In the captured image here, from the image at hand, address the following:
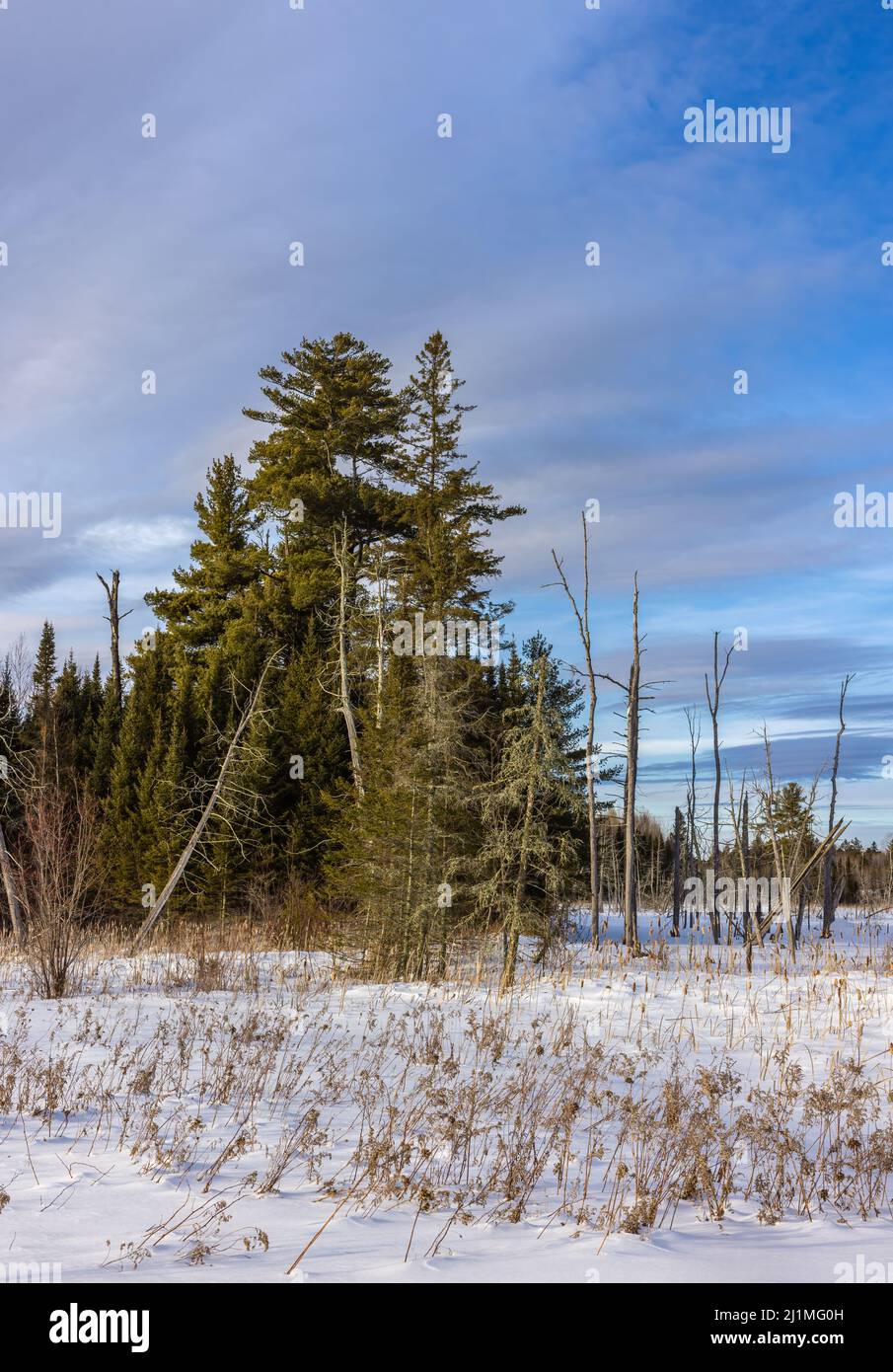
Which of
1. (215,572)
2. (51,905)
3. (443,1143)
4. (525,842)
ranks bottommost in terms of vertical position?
(443,1143)

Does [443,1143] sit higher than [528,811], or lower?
lower

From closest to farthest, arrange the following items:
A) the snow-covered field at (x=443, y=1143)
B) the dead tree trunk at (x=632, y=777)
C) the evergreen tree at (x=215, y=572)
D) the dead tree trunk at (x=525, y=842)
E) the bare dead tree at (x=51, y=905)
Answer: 1. the snow-covered field at (x=443, y=1143)
2. the bare dead tree at (x=51, y=905)
3. the dead tree trunk at (x=525, y=842)
4. the dead tree trunk at (x=632, y=777)
5. the evergreen tree at (x=215, y=572)

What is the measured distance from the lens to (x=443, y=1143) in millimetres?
6500

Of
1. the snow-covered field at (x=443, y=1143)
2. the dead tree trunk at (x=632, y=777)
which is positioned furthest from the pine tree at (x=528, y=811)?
the dead tree trunk at (x=632, y=777)

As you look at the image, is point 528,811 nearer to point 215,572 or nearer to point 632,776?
point 632,776

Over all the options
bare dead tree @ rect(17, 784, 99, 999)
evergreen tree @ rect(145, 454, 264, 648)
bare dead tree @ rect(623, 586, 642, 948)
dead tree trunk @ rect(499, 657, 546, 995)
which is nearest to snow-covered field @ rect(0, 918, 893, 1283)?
bare dead tree @ rect(17, 784, 99, 999)

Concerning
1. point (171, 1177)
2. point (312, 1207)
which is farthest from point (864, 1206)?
point (171, 1177)

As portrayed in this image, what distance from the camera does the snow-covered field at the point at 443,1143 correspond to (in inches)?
192

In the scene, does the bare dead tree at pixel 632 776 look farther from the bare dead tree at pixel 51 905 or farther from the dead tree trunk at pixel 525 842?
the bare dead tree at pixel 51 905

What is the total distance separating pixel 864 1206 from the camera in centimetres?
591

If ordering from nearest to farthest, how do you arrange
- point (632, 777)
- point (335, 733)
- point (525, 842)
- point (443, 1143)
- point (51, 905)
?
point (443, 1143) → point (51, 905) → point (525, 842) → point (632, 777) → point (335, 733)

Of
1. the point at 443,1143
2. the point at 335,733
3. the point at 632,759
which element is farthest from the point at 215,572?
the point at 443,1143
